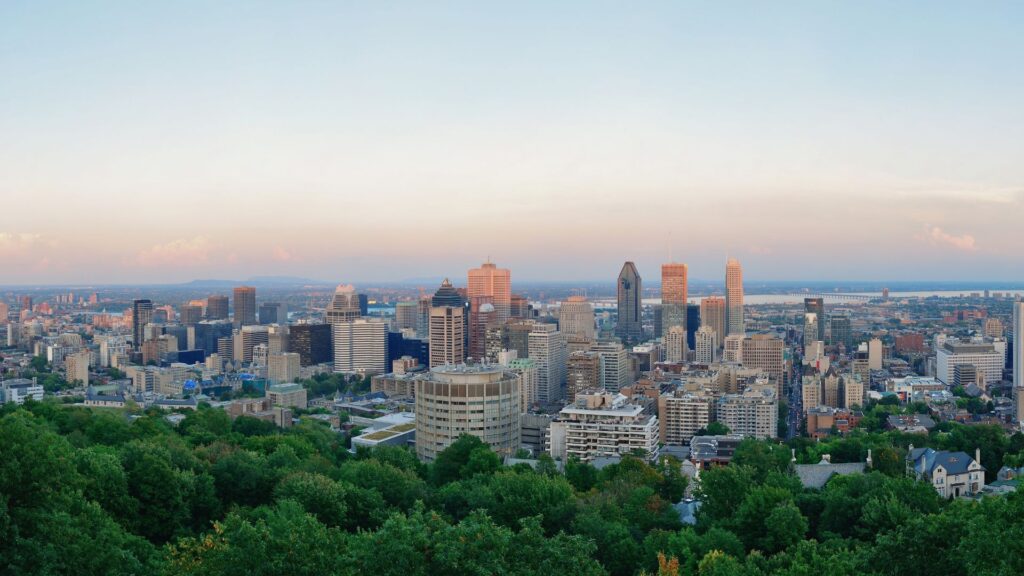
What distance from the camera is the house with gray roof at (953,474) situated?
26766 millimetres

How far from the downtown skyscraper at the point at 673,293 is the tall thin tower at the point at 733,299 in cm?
510

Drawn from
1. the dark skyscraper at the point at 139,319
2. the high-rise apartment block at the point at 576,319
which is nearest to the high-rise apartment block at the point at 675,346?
the high-rise apartment block at the point at 576,319

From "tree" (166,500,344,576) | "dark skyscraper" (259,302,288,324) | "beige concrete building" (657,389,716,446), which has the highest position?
"tree" (166,500,344,576)

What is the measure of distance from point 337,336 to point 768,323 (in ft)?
214

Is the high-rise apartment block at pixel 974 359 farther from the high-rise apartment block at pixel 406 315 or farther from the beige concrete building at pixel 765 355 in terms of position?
the high-rise apartment block at pixel 406 315

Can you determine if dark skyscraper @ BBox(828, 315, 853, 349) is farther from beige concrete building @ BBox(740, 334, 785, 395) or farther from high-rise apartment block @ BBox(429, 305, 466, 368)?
high-rise apartment block @ BBox(429, 305, 466, 368)

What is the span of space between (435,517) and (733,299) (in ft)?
→ 298

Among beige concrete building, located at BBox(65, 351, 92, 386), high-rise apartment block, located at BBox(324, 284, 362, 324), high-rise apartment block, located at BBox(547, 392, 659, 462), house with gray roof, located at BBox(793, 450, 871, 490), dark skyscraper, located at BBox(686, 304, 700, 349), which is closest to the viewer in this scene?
house with gray roof, located at BBox(793, 450, 871, 490)

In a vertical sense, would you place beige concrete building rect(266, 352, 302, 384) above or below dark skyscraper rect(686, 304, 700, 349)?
below

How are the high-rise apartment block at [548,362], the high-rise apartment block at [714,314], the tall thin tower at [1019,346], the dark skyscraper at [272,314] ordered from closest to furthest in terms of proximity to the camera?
the tall thin tower at [1019,346]
the high-rise apartment block at [548,362]
the high-rise apartment block at [714,314]
the dark skyscraper at [272,314]

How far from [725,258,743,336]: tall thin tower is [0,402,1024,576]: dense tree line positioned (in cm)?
6867

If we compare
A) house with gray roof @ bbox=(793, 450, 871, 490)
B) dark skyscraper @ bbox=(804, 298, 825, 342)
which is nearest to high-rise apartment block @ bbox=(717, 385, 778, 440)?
house with gray roof @ bbox=(793, 450, 871, 490)

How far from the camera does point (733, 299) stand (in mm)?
101000

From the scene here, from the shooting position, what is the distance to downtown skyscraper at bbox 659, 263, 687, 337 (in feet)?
322
